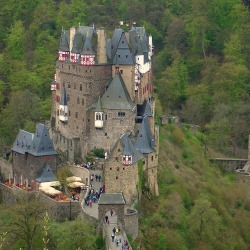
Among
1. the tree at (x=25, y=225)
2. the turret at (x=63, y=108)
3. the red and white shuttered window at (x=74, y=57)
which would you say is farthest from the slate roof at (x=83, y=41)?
the tree at (x=25, y=225)

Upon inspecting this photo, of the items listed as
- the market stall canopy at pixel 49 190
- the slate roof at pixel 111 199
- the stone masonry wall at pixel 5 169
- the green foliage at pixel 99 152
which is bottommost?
the slate roof at pixel 111 199

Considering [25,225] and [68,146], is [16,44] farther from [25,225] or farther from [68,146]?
[25,225]

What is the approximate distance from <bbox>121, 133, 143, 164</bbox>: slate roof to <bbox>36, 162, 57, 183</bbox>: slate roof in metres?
6.72

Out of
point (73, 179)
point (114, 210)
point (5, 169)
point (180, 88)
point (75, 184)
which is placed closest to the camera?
point (114, 210)

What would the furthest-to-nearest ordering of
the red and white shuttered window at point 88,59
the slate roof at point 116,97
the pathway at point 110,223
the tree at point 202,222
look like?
the red and white shuttered window at point 88,59
the slate roof at point 116,97
the tree at point 202,222
the pathway at point 110,223

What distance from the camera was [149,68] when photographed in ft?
268

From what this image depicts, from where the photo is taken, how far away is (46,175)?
7281cm

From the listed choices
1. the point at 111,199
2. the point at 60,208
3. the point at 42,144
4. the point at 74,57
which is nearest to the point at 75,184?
the point at 60,208

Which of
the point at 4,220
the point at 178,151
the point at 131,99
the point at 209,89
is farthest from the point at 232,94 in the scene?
the point at 4,220

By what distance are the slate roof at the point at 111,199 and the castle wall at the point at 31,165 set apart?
9.59 meters

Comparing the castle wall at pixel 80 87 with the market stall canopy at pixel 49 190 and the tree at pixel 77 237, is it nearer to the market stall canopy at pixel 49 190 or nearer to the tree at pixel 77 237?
the market stall canopy at pixel 49 190

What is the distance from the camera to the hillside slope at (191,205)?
2768 inches

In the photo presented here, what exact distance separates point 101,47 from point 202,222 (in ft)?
49.5

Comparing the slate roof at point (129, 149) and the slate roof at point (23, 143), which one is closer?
the slate roof at point (129, 149)
